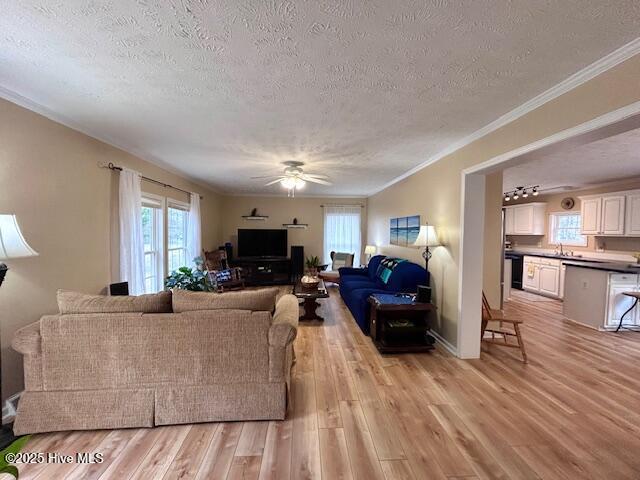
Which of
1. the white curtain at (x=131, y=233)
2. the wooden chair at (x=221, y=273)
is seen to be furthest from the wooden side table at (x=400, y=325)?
the wooden chair at (x=221, y=273)

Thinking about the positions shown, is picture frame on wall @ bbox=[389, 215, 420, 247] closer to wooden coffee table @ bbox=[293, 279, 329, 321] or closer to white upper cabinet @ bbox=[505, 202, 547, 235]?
wooden coffee table @ bbox=[293, 279, 329, 321]

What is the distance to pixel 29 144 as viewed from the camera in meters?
2.34

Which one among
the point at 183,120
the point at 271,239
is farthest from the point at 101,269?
the point at 271,239

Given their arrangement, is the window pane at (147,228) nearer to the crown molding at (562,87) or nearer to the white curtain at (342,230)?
the crown molding at (562,87)

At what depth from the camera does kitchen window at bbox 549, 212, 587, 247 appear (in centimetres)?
644

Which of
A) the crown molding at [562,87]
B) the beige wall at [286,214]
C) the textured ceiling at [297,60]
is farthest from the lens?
the beige wall at [286,214]

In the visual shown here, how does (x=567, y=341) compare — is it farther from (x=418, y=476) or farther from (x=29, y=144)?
(x=29, y=144)

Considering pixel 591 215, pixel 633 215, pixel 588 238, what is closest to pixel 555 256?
pixel 588 238

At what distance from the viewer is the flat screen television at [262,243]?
7.45 metres

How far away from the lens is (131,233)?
11.4ft

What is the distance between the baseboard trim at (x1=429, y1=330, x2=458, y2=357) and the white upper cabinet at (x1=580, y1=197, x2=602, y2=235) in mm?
4446

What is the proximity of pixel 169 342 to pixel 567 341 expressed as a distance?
464cm

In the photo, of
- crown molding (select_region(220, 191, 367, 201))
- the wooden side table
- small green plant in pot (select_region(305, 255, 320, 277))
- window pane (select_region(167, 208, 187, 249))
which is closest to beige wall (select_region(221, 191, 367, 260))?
crown molding (select_region(220, 191, 367, 201))

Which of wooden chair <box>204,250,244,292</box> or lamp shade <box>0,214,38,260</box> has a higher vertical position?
lamp shade <box>0,214,38,260</box>
